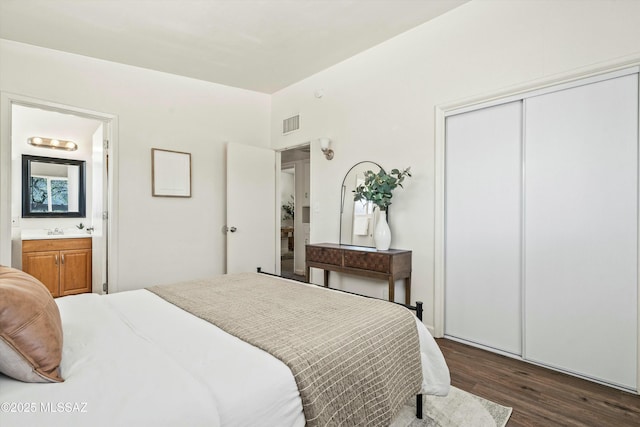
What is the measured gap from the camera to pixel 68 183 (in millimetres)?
4773

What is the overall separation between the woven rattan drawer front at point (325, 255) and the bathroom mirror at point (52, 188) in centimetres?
358

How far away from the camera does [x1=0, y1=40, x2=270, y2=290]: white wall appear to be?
3.29 m

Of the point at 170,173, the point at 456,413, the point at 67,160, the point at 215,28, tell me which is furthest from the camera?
the point at 67,160

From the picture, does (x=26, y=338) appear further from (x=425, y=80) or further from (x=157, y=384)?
(x=425, y=80)

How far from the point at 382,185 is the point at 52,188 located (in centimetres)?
449

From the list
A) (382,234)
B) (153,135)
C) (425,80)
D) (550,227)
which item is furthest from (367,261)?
(153,135)

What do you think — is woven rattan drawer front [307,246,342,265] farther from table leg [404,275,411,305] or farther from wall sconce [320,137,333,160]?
wall sconce [320,137,333,160]

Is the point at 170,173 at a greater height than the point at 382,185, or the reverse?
the point at 170,173

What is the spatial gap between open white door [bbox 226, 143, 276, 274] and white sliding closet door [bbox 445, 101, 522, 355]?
7.88 feet

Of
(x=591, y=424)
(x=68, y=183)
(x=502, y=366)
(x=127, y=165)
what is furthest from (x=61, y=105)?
(x=591, y=424)

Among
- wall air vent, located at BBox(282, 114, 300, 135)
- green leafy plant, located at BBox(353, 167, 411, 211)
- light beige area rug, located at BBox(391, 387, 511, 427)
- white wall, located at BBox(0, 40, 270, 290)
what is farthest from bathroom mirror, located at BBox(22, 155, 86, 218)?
light beige area rug, located at BBox(391, 387, 511, 427)

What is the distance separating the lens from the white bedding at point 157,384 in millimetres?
818

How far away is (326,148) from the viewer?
3.78 metres

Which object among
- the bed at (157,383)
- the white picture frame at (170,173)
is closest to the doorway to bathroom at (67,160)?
the white picture frame at (170,173)
